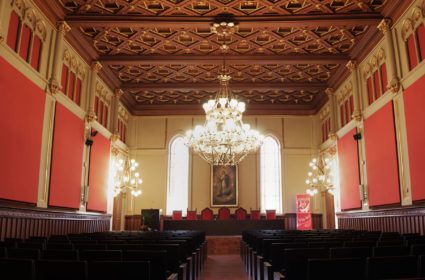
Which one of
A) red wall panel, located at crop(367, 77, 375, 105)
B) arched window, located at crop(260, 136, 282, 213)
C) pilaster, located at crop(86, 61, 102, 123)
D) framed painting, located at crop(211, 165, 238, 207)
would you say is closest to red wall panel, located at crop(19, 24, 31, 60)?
pilaster, located at crop(86, 61, 102, 123)

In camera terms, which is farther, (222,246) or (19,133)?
(222,246)

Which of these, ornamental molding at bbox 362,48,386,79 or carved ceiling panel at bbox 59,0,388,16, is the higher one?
carved ceiling panel at bbox 59,0,388,16

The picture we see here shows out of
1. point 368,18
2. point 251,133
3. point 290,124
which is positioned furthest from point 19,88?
point 290,124

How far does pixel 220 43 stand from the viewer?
11.6m

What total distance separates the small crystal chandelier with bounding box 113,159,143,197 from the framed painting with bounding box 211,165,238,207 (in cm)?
361

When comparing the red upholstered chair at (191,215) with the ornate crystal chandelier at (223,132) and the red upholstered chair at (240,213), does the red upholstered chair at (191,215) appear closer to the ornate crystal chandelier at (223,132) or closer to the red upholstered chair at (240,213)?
the red upholstered chair at (240,213)

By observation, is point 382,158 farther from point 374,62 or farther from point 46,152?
point 46,152

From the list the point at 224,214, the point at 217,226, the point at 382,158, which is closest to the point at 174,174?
the point at 224,214

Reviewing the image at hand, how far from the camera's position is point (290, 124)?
59.8 feet

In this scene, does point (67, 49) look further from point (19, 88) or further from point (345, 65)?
point (345, 65)

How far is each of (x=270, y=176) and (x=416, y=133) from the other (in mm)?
9887

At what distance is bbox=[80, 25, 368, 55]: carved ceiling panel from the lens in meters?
10.9

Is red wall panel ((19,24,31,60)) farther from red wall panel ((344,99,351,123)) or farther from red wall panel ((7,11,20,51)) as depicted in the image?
red wall panel ((344,99,351,123))

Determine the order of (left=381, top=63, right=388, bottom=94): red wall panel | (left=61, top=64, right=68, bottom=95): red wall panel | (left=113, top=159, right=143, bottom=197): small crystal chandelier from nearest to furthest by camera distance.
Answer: (left=381, top=63, right=388, bottom=94): red wall panel, (left=61, top=64, right=68, bottom=95): red wall panel, (left=113, top=159, right=143, bottom=197): small crystal chandelier
